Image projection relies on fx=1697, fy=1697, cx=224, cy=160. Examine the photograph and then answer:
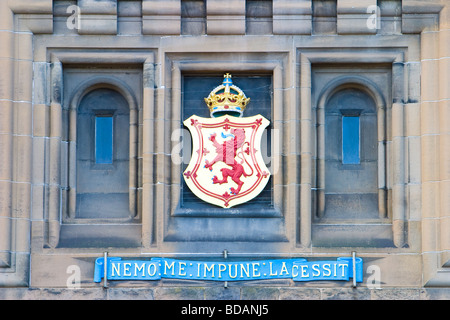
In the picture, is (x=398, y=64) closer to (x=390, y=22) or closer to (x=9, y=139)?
(x=390, y=22)

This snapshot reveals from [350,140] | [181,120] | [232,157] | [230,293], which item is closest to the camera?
[230,293]

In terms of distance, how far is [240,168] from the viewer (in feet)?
107

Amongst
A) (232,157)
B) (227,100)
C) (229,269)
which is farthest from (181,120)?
(229,269)

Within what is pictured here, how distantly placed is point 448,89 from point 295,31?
315 cm

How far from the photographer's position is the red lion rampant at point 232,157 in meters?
32.7

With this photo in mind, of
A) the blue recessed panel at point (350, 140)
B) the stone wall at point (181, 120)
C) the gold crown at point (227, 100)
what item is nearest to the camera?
the stone wall at point (181, 120)

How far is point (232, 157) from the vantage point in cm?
3275

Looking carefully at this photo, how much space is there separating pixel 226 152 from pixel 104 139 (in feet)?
7.96

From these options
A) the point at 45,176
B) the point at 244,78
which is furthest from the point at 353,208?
the point at 45,176

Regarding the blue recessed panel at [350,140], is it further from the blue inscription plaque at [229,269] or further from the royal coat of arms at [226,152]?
the blue inscription plaque at [229,269]

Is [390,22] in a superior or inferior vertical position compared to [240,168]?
superior

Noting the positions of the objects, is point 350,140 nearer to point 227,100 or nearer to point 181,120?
point 227,100

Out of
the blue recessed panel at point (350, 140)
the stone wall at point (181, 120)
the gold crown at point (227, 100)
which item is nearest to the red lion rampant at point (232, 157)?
the gold crown at point (227, 100)

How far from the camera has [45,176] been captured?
3259cm
